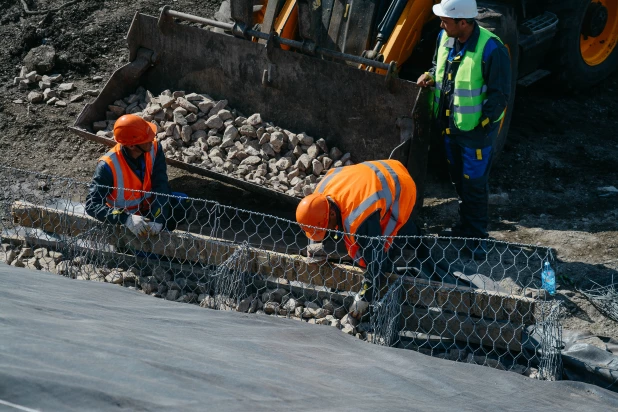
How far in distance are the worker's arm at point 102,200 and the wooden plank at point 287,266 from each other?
9cm

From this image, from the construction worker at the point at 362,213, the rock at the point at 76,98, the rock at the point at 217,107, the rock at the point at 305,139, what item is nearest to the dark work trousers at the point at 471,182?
the construction worker at the point at 362,213

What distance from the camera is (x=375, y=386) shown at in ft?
11.6

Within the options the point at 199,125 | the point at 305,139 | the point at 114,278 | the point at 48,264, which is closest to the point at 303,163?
the point at 305,139

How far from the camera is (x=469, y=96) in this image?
19.5 ft

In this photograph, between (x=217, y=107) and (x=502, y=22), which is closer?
(x=502, y=22)

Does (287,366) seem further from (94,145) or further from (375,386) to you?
(94,145)

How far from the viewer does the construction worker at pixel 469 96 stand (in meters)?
5.87

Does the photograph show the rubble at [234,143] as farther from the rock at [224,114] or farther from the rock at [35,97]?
the rock at [35,97]

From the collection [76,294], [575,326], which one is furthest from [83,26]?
[575,326]

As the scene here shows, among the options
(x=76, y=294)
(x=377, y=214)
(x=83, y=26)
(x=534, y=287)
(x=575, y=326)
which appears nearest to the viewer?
(x=76, y=294)

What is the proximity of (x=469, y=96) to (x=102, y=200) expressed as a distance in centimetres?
269

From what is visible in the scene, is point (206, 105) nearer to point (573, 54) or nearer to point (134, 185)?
point (134, 185)

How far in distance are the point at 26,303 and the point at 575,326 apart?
11.9 feet

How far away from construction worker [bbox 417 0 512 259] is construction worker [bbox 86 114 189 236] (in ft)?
6.78
